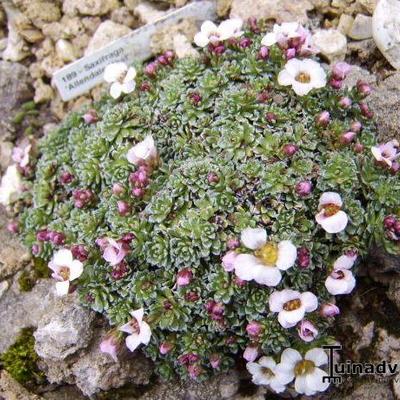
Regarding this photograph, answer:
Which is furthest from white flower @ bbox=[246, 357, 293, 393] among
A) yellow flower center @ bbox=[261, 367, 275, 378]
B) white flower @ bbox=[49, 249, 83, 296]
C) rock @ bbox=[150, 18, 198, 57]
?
rock @ bbox=[150, 18, 198, 57]

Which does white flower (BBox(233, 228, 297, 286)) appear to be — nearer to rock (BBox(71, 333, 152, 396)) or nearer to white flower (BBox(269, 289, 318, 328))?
white flower (BBox(269, 289, 318, 328))

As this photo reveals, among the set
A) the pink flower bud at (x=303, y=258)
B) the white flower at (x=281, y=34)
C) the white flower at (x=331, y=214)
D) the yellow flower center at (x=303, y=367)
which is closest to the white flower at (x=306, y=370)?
the yellow flower center at (x=303, y=367)

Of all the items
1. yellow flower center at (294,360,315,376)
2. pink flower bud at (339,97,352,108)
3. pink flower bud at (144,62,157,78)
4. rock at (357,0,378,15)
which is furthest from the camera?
rock at (357,0,378,15)

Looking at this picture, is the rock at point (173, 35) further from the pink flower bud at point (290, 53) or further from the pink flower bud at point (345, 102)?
the pink flower bud at point (345, 102)

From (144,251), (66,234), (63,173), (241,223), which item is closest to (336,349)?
(241,223)

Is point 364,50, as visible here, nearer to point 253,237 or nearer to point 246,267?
point 253,237

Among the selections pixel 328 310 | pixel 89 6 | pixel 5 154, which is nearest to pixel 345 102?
pixel 328 310

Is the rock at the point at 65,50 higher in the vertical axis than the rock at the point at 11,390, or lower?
higher
